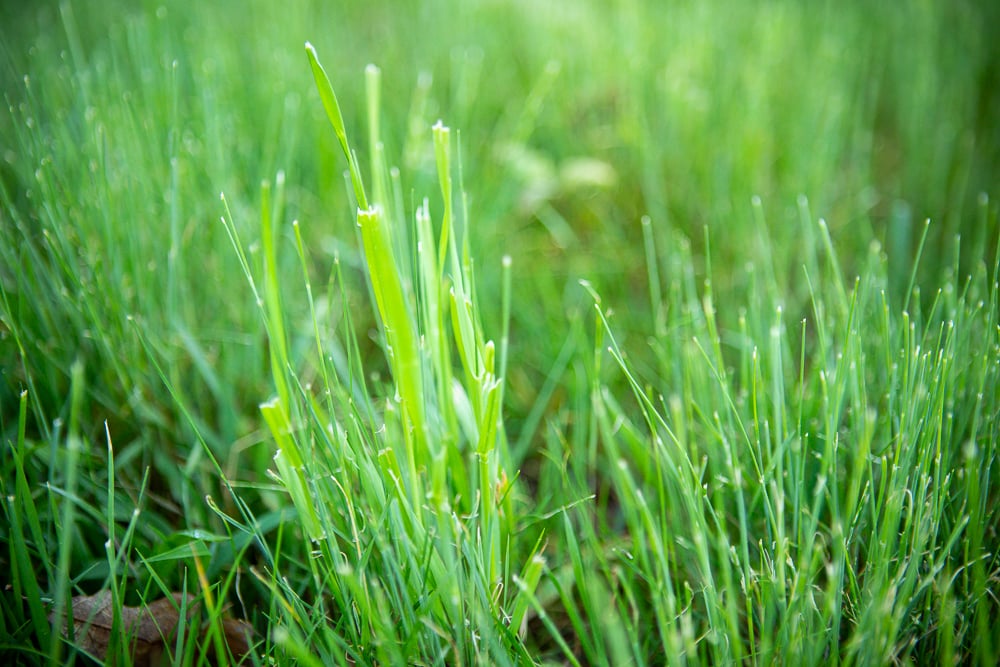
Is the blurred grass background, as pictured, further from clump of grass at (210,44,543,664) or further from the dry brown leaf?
clump of grass at (210,44,543,664)

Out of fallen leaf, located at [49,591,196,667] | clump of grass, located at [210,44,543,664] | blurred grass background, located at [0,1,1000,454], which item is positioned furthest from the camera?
blurred grass background, located at [0,1,1000,454]

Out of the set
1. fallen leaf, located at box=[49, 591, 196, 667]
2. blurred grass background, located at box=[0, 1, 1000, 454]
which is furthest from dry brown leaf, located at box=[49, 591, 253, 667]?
blurred grass background, located at box=[0, 1, 1000, 454]

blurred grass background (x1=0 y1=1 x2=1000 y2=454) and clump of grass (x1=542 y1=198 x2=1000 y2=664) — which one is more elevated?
blurred grass background (x1=0 y1=1 x2=1000 y2=454)

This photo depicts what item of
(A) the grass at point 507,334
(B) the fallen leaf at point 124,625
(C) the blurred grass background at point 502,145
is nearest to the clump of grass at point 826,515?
(A) the grass at point 507,334

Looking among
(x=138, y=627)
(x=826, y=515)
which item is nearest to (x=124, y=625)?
(x=138, y=627)

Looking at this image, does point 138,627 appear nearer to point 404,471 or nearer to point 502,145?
point 404,471
